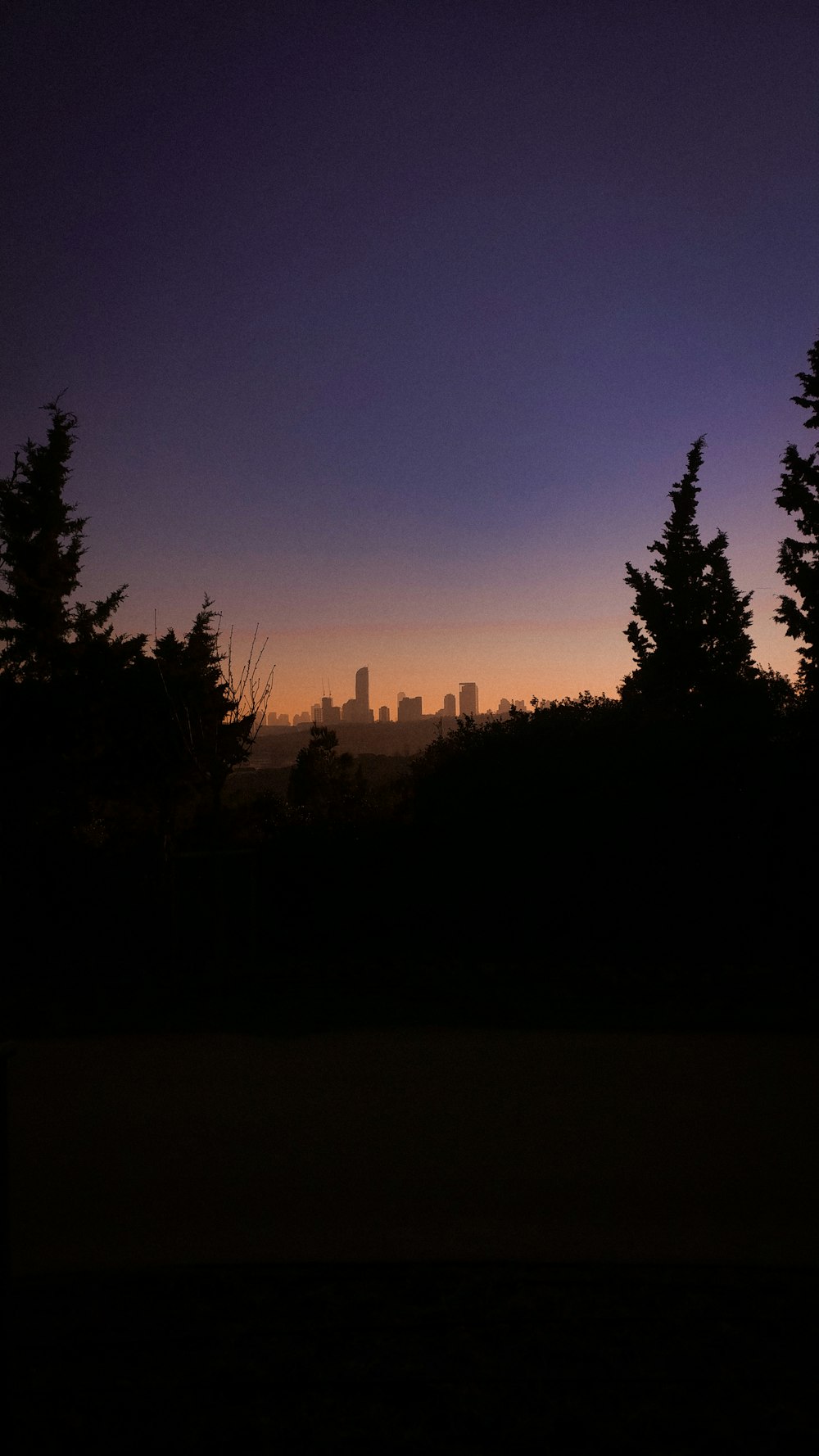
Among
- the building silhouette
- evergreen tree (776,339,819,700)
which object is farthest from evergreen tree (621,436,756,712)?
the building silhouette

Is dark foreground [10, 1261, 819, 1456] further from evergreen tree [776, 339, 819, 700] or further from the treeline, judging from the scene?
evergreen tree [776, 339, 819, 700]

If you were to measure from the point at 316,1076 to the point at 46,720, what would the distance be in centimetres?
2003

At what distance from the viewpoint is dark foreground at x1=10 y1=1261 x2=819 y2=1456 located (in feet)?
8.78

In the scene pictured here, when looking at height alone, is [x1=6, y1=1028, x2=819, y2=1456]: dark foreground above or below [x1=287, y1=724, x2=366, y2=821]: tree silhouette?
below

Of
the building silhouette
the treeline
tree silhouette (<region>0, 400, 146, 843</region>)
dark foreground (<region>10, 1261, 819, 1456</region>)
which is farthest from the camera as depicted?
the building silhouette

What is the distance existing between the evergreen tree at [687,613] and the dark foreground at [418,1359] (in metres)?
24.9

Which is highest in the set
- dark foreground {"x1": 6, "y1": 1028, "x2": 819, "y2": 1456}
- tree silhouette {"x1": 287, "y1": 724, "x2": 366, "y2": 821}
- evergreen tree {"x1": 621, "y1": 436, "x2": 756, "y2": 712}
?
evergreen tree {"x1": 621, "y1": 436, "x2": 756, "y2": 712}

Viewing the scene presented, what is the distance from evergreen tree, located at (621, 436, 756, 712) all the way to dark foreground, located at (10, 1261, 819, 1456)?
24940 mm

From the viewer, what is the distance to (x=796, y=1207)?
164 inches

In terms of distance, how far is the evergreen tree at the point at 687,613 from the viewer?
2827 cm

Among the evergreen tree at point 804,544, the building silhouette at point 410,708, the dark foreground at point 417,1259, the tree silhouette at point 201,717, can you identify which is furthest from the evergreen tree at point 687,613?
the building silhouette at point 410,708

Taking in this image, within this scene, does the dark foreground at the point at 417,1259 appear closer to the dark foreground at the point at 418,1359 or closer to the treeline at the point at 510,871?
the dark foreground at the point at 418,1359

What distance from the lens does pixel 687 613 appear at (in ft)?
93.8

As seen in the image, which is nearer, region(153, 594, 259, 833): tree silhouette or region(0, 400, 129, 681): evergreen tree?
region(153, 594, 259, 833): tree silhouette
